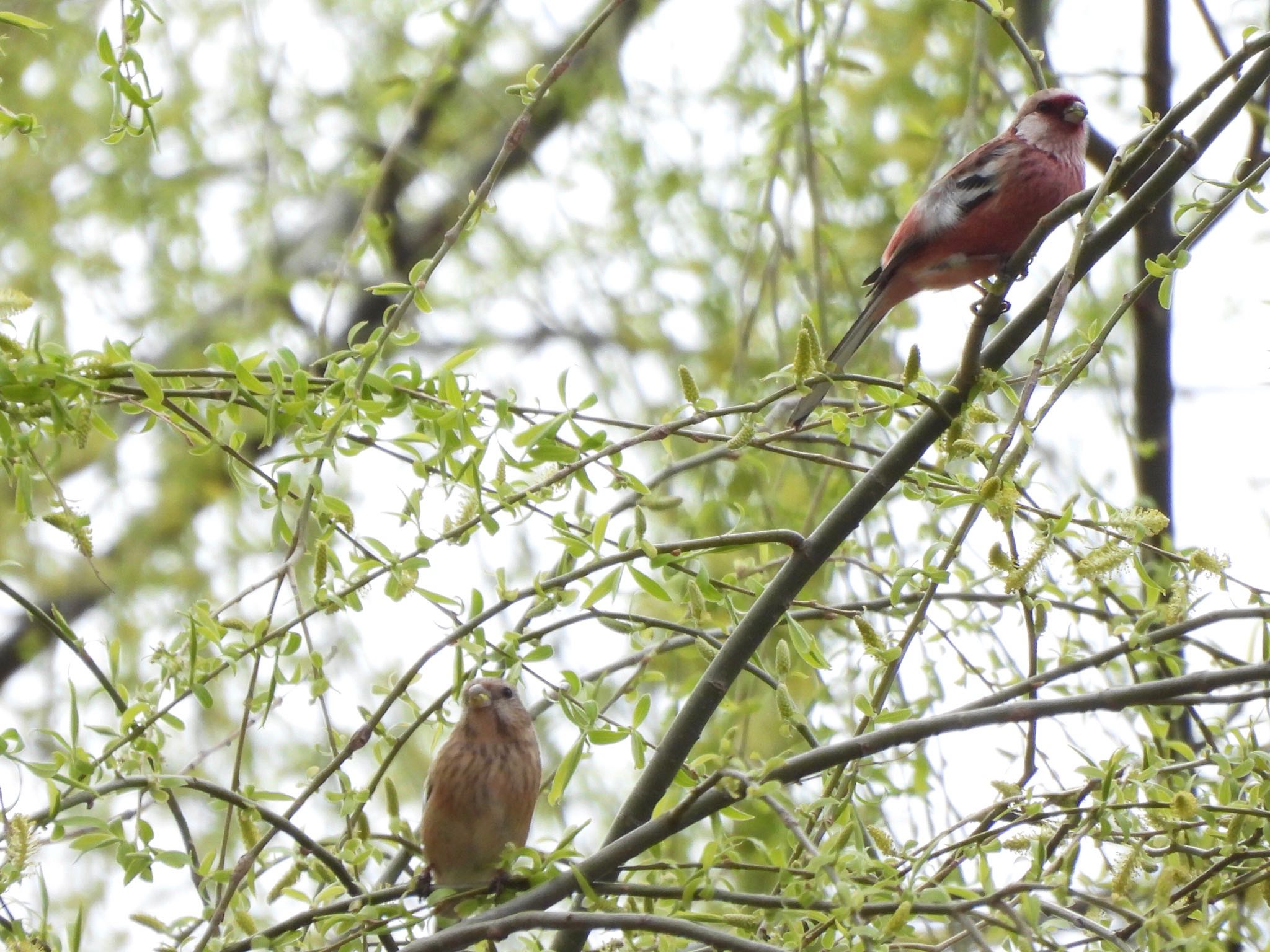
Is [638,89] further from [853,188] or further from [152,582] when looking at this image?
[152,582]

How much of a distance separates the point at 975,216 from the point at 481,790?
2213 millimetres

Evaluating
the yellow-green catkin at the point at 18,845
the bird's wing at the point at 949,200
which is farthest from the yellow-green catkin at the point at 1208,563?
the yellow-green catkin at the point at 18,845

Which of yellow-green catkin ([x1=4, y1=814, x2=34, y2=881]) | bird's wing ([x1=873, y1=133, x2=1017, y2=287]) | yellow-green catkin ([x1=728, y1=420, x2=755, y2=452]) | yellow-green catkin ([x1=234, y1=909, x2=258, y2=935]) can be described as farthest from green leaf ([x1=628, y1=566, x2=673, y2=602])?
bird's wing ([x1=873, y1=133, x2=1017, y2=287])

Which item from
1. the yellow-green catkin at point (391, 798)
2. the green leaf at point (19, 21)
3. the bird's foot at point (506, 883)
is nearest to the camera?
the green leaf at point (19, 21)

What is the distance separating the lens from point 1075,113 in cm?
446

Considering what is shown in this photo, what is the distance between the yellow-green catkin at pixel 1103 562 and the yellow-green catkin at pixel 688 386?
0.72 meters

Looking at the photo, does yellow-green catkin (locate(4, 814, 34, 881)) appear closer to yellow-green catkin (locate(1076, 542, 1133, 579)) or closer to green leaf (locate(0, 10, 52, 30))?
green leaf (locate(0, 10, 52, 30))

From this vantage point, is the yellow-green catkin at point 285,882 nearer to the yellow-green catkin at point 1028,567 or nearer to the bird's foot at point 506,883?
the bird's foot at point 506,883

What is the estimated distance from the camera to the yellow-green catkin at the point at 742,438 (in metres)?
2.50

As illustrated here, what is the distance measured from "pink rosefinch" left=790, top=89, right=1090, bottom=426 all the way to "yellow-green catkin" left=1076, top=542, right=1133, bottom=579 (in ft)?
5.74

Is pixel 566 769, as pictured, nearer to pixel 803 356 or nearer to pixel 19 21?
pixel 803 356

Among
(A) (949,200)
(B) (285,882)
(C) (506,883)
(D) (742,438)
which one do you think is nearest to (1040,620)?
(D) (742,438)

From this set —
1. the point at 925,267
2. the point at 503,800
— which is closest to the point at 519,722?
the point at 503,800

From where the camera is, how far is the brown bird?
13.1 feet
